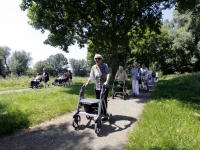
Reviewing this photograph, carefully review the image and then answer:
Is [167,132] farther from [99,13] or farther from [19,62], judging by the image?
[19,62]

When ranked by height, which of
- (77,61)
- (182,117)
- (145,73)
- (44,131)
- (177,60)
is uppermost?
(77,61)

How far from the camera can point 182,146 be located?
3.35 metres

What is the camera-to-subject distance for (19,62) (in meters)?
74.6

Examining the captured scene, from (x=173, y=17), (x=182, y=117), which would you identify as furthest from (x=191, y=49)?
(x=182, y=117)

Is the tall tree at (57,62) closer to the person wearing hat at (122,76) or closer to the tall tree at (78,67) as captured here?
the tall tree at (78,67)

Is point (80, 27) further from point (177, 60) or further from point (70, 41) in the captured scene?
point (177, 60)

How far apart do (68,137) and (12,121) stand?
2.04 meters

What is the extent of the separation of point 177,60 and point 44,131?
3785 cm

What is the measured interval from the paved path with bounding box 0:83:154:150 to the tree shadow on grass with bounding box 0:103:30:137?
28 cm

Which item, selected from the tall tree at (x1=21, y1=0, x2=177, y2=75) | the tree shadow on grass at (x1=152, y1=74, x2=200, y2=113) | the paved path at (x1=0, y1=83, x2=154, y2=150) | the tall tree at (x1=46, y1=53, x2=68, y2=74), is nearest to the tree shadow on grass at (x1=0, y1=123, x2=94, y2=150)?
the paved path at (x1=0, y1=83, x2=154, y2=150)

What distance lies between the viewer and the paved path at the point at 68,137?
3895 millimetres

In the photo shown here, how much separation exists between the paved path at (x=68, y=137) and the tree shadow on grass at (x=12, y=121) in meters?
0.28

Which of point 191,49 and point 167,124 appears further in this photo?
point 191,49

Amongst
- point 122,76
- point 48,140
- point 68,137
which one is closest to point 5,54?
point 122,76
